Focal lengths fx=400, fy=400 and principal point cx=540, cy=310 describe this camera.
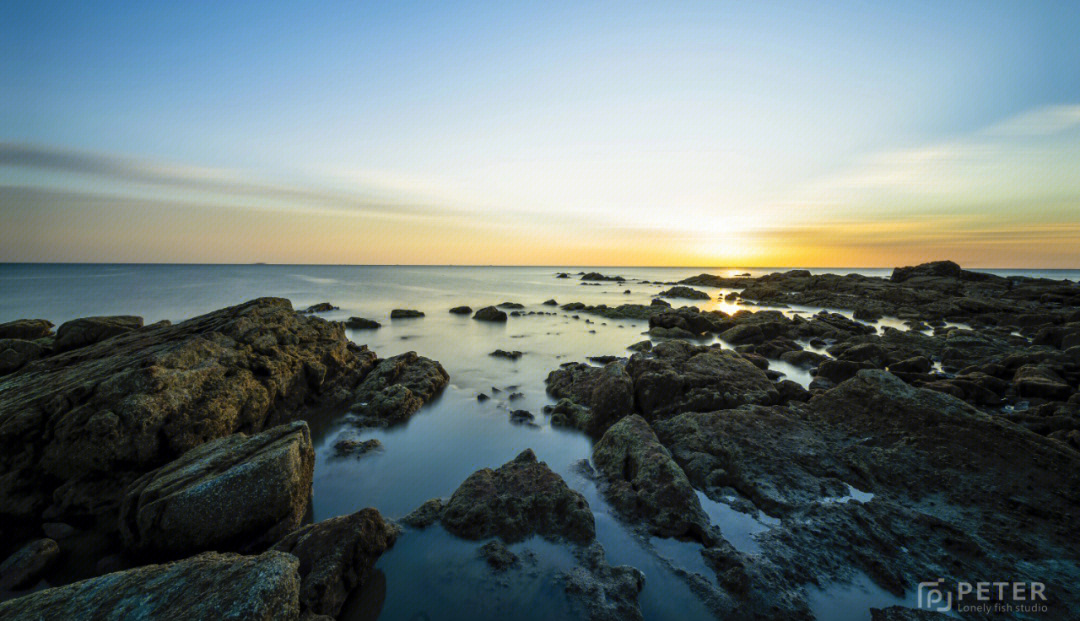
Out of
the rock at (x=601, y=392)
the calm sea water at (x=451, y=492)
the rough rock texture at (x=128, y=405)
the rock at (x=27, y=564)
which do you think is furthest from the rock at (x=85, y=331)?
the rock at (x=601, y=392)

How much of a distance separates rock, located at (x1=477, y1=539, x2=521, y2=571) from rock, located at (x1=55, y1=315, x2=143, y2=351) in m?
16.7

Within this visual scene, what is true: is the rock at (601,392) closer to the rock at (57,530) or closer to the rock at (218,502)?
the rock at (218,502)

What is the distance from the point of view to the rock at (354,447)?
1136 cm

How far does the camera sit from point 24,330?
1617 cm

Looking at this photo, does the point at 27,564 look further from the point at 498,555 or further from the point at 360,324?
the point at 360,324

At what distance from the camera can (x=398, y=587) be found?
6.61 metres

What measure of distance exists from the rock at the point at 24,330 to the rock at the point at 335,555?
19.1m

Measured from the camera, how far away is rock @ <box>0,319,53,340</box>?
52.4ft

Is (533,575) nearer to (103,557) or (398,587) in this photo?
(398,587)

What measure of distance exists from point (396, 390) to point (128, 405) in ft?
23.9

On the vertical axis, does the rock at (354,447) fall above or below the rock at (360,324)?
below

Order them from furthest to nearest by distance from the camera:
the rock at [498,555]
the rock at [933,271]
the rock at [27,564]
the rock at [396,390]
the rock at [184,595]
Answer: the rock at [933,271], the rock at [396,390], the rock at [498,555], the rock at [27,564], the rock at [184,595]

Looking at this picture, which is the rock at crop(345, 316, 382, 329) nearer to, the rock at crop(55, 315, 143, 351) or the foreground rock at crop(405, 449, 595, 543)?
Result: the rock at crop(55, 315, 143, 351)

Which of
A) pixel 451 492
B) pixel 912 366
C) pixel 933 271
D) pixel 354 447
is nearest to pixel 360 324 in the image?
pixel 354 447
